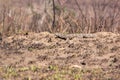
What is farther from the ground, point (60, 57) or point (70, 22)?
point (70, 22)

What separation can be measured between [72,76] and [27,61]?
1098mm

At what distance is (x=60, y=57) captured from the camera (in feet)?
21.4

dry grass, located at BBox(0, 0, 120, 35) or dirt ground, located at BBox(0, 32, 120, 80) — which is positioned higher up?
dry grass, located at BBox(0, 0, 120, 35)

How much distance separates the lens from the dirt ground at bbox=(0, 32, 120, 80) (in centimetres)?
567

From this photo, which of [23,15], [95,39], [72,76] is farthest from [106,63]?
[23,15]

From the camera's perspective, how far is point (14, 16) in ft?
31.3

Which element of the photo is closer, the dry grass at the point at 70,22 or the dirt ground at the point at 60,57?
the dirt ground at the point at 60,57

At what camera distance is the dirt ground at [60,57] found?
5672mm

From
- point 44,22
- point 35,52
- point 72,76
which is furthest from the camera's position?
point 44,22

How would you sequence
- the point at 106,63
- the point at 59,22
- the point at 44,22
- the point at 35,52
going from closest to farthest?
the point at 106,63 → the point at 35,52 → the point at 59,22 → the point at 44,22

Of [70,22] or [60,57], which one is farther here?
[70,22]

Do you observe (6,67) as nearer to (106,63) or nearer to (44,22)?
(106,63)

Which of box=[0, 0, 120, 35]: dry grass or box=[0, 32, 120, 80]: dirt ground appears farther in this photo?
box=[0, 0, 120, 35]: dry grass

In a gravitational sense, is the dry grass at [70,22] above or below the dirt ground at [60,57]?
above
